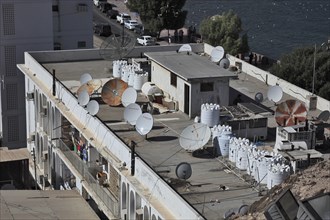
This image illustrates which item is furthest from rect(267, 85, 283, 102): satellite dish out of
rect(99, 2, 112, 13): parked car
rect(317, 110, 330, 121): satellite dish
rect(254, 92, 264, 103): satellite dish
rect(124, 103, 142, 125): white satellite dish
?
rect(99, 2, 112, 13): parked car

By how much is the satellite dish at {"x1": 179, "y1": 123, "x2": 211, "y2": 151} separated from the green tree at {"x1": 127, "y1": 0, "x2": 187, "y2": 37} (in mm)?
37429

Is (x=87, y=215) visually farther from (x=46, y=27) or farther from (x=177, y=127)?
(x=46, y=27)

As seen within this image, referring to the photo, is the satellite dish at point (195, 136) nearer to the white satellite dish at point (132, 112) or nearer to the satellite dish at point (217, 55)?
the white satellite dish at point (132, 112)

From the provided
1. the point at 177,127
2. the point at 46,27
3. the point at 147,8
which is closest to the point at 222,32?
the point at 147,8

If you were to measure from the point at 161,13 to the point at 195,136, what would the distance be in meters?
37.7

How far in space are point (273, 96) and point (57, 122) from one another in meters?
7.72

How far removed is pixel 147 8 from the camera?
58.5 metres

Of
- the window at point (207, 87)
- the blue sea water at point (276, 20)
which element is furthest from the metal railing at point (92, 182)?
the blue sea water at point (276, 20)

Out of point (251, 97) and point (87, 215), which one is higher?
point (251, 97)

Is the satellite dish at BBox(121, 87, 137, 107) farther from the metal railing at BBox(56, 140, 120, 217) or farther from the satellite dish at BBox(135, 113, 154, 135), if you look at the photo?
the satellite dish at BBox(135, 113, 154, 135)

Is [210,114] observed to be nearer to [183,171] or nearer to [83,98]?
[183,171]

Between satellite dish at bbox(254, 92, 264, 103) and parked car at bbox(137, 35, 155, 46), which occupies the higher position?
satellite dish at bbox(254, 92, 264, 103)

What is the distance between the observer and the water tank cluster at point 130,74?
90.4ft

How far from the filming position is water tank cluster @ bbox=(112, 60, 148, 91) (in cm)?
2756
